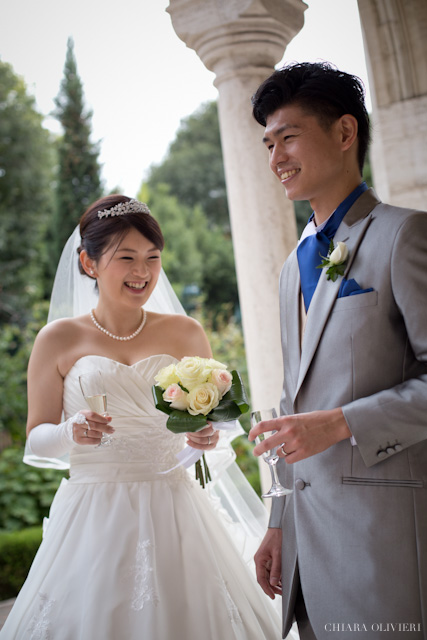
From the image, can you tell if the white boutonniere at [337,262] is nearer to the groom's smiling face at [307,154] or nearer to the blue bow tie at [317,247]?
the blue bow tie at [317,247]

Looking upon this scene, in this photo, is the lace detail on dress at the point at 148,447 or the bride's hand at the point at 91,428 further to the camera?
the lace detail on dress at the point at 148,447

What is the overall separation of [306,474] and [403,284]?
2.30ft

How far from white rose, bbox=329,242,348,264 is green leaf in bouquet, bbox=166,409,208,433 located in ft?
2.74

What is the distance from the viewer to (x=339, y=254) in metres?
1.98

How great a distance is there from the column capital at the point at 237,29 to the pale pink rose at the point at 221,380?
272 cm

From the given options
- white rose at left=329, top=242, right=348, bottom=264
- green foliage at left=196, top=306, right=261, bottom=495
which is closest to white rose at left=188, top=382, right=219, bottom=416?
white rose at left=329, top=242, right=348, bottom=264

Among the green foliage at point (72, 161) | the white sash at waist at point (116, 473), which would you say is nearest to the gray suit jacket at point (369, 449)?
the white sash at waist at point (116, 473)

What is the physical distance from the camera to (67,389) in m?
2.96

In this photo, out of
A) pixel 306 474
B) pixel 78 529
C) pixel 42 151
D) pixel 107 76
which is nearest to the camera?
pixel 306 474

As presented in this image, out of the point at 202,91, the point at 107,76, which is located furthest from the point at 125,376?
the point at 202,91

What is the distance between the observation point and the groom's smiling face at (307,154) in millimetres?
2145

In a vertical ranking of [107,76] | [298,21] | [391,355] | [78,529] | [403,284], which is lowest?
[78,529]

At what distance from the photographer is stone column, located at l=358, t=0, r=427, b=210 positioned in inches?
173

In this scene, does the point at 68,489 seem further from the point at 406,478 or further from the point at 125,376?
the point at 406,478
